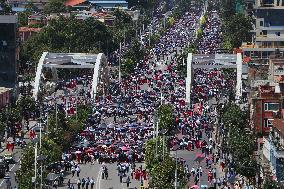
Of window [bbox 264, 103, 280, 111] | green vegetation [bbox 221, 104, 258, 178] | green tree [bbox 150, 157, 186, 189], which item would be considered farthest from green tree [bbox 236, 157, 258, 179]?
window [bbox 264, 103, 280, 111]

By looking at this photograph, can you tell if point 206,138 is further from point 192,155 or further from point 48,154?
point 48,154

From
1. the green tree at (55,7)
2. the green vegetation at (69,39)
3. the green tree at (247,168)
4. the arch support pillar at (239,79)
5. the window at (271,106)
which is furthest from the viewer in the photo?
the green tree at (55,7)

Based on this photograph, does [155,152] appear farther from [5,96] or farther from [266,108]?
[5,96]

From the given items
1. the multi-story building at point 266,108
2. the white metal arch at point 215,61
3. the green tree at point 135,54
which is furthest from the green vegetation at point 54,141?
the green tree at point 135,54

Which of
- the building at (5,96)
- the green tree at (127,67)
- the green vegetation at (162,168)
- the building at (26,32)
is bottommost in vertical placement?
the green tree at (127,67)

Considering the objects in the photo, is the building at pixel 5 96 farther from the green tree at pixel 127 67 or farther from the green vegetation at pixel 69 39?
the green vegetation at pixel 69 39

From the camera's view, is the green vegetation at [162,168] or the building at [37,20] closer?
the green vegetation at [162,168]

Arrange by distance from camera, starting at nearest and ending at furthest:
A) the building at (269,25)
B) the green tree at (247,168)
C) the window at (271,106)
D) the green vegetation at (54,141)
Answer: the green vegetation at (54,141), the green tree at (247,168), the window at (271,106), the building at (269,25)
